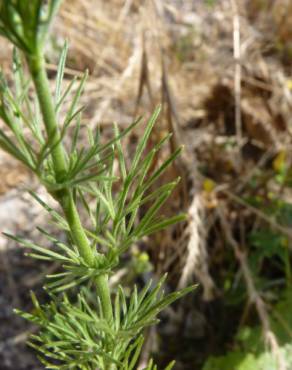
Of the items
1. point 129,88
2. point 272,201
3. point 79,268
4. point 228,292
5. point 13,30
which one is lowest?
point 228,292

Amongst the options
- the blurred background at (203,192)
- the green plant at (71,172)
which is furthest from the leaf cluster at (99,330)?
the blurred background at (203,192)

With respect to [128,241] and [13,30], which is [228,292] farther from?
[13,30]

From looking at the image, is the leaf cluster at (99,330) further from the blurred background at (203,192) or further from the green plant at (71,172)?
the blurred background at (203,192)

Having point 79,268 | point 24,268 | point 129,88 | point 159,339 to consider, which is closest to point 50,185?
point 79,268

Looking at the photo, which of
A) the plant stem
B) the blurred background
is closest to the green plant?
the plant stem

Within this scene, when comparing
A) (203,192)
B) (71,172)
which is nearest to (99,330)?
(71,172)

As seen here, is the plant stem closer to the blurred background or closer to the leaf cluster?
the leaf cluster
